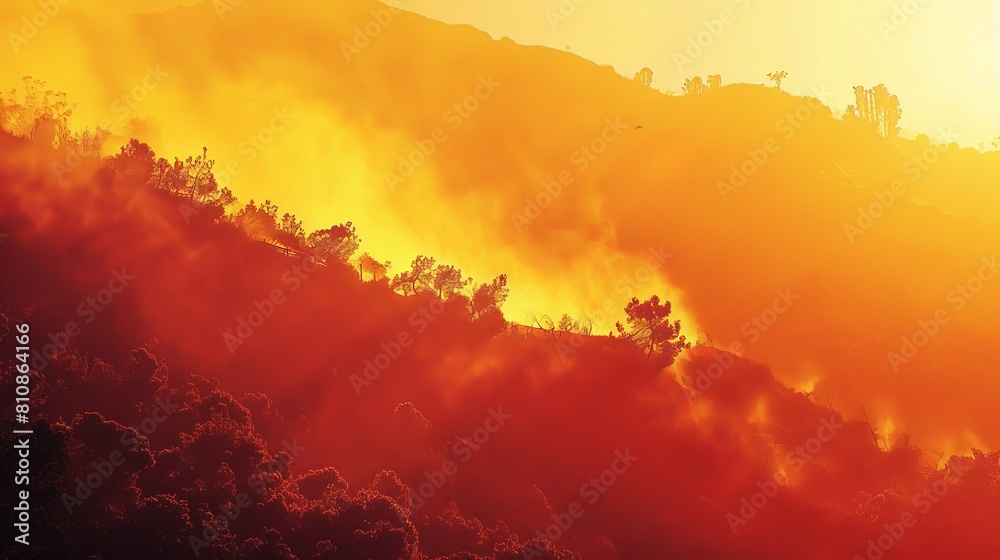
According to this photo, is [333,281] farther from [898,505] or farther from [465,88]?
[465,88]

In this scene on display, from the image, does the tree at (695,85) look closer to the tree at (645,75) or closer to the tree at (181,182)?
the tree at (645,75)

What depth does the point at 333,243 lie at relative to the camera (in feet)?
181

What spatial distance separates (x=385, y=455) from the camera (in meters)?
42.0

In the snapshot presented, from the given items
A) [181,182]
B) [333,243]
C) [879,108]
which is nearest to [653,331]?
[333,243]

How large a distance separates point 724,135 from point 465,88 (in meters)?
33.2

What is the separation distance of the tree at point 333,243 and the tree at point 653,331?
20.2 meters

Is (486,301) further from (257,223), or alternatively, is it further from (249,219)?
(249,219)

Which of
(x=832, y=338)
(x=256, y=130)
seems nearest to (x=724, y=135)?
(x=832, y=338)

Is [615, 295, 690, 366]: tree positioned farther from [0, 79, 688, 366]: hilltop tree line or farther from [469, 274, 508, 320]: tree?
[469, 274, 508, 320]: tree

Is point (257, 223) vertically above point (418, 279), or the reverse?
point (418, 279)

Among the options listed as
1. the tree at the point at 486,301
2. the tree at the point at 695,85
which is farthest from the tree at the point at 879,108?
the tree at the point at 486,301

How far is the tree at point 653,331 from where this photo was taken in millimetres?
56125

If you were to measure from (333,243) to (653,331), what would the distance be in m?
23.6

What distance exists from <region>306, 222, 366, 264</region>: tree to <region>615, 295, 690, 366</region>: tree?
20.2m
